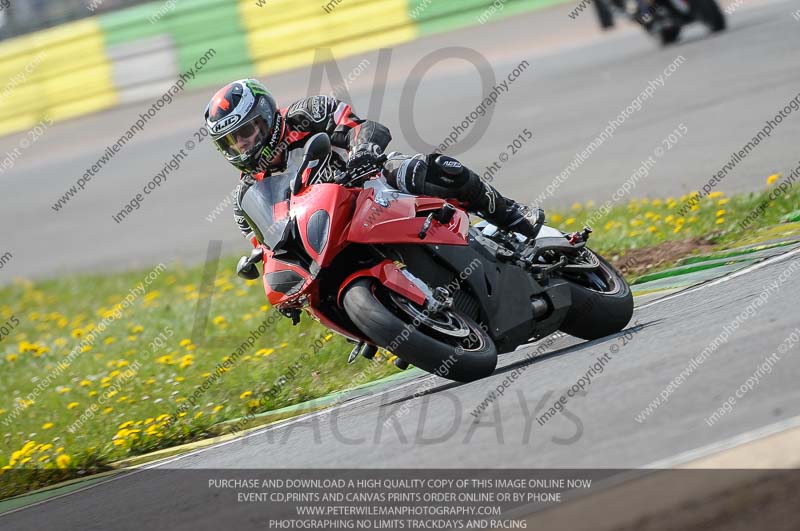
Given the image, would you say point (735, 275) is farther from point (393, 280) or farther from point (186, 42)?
point (186, 42)

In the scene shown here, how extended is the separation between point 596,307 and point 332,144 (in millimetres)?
1757

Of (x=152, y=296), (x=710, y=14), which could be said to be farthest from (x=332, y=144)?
(x=710, y=14)

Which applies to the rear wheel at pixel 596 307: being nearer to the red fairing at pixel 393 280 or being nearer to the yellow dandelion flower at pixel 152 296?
the red fairing at pixel 393 280

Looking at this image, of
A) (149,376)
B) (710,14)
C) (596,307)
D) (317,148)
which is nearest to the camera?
(317,148)

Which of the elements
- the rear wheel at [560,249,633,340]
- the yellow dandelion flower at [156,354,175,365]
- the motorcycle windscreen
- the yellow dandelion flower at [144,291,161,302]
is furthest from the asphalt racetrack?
the yellow dandelion flower at [156,354,175,365]

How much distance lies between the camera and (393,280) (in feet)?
18.9

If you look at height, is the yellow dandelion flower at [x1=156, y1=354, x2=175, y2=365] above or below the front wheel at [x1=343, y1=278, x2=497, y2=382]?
below

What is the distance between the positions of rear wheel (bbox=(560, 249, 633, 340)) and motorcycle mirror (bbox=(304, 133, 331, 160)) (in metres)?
1.74

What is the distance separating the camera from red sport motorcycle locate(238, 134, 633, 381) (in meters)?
5.74

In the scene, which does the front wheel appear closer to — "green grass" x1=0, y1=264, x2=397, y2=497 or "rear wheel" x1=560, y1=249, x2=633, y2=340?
"rear wheel" x1=560, y1=249, x2=633, y2=340

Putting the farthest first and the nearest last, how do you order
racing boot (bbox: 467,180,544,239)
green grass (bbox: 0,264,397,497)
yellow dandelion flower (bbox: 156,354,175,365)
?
yellow dandelion flower (bbox: 156,354,175,365) < green grass (bbox: 0,264,397,497) < racing boot (bbox: 467,180,544,239)

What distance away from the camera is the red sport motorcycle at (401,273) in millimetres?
5738

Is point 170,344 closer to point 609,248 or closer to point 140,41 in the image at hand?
point 609,248

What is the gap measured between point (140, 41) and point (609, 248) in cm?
1551
